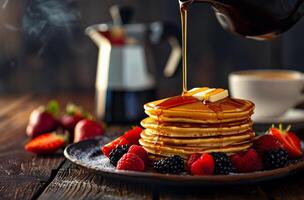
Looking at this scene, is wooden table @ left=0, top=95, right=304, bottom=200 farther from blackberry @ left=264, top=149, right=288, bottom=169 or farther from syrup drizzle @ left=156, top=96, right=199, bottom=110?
syrup drizzle @ left=156, top=96, right=199, bottom=110

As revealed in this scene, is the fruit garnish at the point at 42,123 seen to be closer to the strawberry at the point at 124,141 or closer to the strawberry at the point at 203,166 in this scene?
the strawberry at the point at 124,141

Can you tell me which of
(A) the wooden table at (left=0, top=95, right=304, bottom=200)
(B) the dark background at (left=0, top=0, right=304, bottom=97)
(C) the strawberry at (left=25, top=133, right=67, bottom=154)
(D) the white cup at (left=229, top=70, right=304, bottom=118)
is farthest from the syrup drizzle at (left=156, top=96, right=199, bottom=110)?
(B) the dark background at (left=0, top=0, right=304, bottom=97)

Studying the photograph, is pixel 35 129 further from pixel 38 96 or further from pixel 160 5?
pixel 160 5

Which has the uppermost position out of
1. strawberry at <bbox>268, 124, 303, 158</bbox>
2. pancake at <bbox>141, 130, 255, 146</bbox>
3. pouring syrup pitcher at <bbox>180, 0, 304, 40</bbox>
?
pouring syrup pitcher at <bbox>180, 0, 304, 40</bbox>

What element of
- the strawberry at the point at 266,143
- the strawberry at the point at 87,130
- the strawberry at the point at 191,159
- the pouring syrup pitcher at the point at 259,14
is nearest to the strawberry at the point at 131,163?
the strawberry at the point at 191,159

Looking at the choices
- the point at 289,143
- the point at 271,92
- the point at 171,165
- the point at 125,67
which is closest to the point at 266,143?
the point at 289,143
